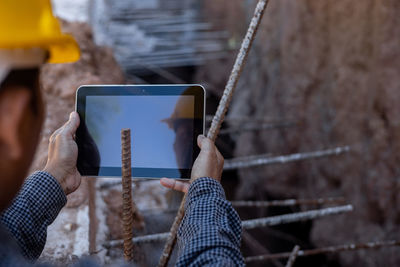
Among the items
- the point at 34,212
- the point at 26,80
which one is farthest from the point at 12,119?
the point at 34,212

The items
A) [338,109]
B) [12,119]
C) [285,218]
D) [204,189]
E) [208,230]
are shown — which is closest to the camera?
[12,119]

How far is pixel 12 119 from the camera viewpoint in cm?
77

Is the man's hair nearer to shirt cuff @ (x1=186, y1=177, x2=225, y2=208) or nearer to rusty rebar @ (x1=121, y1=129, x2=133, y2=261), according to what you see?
rusty rebar @ (x1=121, y1=129, x2=133, y2=261)

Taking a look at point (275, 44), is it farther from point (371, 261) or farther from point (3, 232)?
point (3, 232)

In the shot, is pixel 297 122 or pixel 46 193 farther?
pixel 297 122

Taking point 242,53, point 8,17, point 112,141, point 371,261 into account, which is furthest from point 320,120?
point 8,17

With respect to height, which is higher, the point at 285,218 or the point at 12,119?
the point at 12,119

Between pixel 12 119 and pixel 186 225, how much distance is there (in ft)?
1.60

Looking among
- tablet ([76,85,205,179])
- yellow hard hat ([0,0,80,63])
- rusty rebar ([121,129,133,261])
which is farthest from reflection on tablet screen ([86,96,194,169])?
yellow hard hat ([0,0,80,63])

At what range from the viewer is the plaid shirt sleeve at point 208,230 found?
90 centimetres

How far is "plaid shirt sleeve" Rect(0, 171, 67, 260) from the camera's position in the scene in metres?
1.06

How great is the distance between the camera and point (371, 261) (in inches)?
118

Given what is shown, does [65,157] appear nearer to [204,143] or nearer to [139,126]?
[139,126]

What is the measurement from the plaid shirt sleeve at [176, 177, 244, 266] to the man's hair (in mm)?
458
